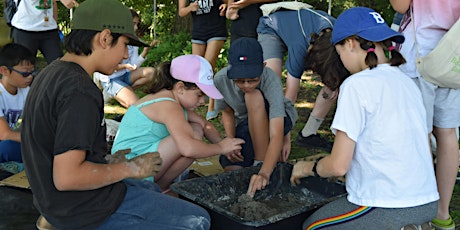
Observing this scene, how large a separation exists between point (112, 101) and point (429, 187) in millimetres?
4163

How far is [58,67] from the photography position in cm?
195

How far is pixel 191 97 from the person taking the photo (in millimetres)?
2865

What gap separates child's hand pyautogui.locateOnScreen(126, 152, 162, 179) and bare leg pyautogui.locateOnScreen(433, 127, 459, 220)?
1.51 m

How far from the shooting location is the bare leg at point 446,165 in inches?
108

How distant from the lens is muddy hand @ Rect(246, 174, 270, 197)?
2834 millimetres

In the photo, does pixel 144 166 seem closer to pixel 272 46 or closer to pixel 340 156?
pixel 340 156

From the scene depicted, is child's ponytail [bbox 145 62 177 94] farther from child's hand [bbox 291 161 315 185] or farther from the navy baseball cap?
child's hand [bbox 291 161 315 185]

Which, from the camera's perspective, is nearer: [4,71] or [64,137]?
[64,137]

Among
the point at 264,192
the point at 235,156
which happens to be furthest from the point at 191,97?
the point at 264,192

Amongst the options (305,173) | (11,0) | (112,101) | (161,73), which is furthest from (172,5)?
(305,173)

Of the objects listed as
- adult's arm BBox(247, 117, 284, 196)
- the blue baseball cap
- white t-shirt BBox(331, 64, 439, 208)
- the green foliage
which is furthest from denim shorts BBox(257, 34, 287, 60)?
the green foliage

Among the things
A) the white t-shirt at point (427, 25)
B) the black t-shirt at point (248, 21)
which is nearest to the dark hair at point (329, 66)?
the white t-shirt at point (427, 25)

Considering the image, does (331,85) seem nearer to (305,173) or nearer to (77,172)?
(305,173)

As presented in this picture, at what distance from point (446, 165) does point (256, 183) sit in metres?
0.96
